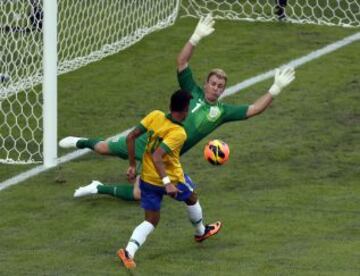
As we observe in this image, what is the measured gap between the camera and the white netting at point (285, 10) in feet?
65.7

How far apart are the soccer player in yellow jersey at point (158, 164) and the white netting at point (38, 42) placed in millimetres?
3350

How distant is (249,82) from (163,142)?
6.40 metres

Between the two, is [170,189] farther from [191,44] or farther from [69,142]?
[69,142]

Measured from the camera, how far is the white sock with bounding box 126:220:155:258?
11.2 meters

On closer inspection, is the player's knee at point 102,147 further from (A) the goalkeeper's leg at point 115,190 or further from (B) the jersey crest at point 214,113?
(B) the jersey crest at point 214,113

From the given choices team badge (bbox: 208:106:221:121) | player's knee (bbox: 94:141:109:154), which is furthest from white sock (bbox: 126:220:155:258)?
player's knee (bbox: 94:141:109:154)

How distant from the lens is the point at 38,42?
1622 cm

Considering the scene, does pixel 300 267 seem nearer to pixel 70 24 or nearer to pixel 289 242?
pixel 289 242

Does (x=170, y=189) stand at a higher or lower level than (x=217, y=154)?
higher

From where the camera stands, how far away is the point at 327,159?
47.7 ft

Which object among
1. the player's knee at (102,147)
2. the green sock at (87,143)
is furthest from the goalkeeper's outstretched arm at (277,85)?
the green sock at (87,143)

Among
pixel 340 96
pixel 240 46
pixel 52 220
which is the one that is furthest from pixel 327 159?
pixel 240 46

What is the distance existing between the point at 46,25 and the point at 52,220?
7.98ft

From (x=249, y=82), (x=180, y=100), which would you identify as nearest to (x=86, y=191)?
(x=180, y=100)
